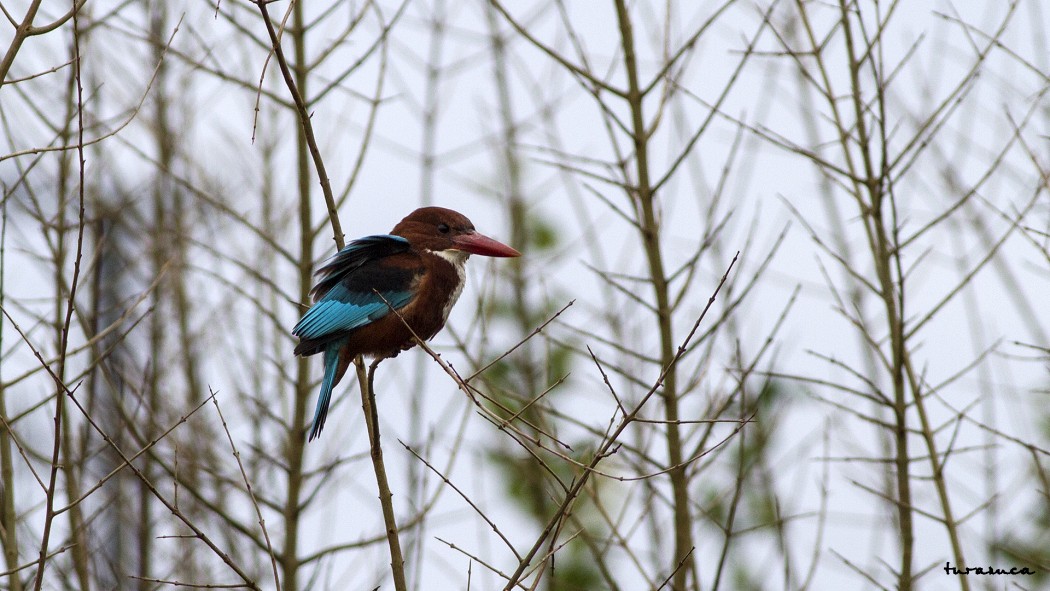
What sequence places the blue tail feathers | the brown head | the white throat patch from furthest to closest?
the brown head → the white throat patch → the blue tail feathers

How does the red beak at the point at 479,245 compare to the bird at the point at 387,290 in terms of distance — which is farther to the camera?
the red beak at the point at 479,245

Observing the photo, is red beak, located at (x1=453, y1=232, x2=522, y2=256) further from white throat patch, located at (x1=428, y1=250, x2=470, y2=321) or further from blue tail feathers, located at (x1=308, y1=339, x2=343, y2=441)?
blue tail feathers, located at (x1=308, y1=339, x2=343, y2=441)

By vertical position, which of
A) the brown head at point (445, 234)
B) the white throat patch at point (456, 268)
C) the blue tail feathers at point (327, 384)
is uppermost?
the brown head at point (445, 234)

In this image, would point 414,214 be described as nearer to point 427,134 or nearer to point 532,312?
point 427,134

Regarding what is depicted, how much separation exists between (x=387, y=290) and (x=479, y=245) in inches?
18.3

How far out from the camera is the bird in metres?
4.14

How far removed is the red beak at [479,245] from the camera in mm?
4484

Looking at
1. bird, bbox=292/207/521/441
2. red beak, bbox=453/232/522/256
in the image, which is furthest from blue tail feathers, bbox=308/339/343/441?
red beak, bbox=453/232/522/256

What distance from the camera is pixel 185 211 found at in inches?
308

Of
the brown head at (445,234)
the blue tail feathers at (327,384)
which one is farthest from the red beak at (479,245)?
the blue tail feathers at (327,384)

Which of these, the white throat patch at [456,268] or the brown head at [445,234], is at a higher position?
the brown head at [445,234]

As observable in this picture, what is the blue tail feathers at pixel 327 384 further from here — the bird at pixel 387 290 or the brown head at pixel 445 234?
the brown head at pixel 445 234

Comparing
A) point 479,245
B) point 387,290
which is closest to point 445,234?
point 479,245

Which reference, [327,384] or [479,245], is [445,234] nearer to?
[479,245]
